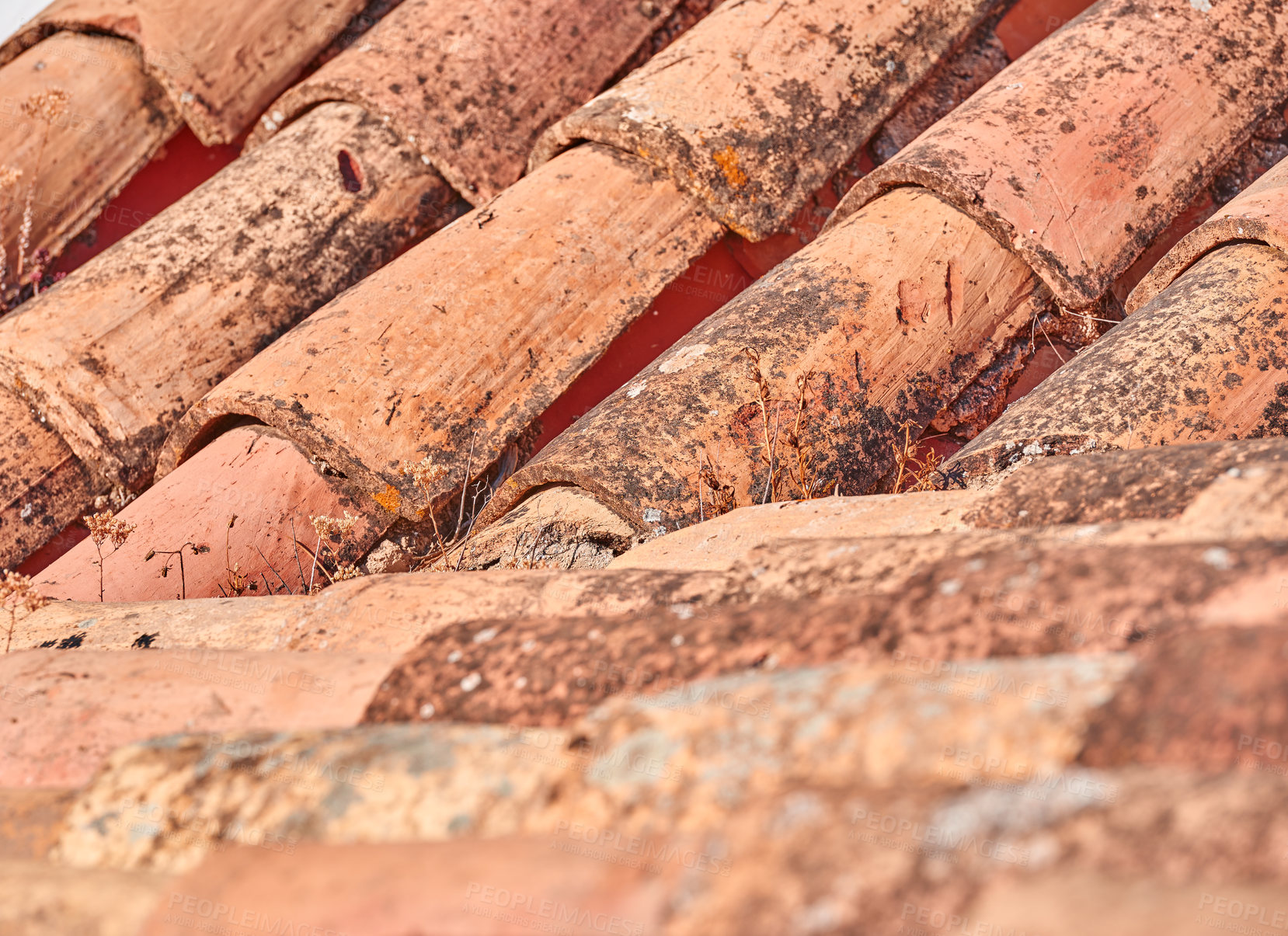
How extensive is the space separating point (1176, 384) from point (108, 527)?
2.49 metres

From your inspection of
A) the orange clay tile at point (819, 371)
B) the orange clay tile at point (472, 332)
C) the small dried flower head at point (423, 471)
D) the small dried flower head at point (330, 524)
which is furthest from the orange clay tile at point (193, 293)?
the orange clay tile at point (819, 371)

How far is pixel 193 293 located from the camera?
3.06 metres

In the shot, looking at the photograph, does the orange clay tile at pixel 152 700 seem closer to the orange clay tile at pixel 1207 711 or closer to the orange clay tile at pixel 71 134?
the orange clay tile at pixel 1207 711

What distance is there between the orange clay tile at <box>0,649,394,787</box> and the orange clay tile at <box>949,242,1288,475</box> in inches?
58.8

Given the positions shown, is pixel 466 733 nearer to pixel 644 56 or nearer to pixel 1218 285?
pixel 1218 285

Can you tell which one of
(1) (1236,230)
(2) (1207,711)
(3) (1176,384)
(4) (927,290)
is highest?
(2) (1207,711)

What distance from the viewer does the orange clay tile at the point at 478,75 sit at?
330 cm

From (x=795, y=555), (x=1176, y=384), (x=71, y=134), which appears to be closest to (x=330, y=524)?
(x=795, y=555)

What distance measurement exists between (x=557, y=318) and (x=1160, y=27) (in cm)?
203

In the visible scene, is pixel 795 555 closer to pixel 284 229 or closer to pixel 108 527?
pixel 108 527

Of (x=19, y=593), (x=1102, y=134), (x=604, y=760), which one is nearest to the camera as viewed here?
(x=604, y=760)

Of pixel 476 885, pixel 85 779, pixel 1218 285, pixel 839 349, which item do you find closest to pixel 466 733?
Answer: pixel 476 885

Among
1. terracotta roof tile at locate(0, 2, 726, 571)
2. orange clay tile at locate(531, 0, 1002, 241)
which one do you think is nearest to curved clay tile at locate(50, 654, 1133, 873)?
terracotta roof tile at locate(0, 2, 726, 571)

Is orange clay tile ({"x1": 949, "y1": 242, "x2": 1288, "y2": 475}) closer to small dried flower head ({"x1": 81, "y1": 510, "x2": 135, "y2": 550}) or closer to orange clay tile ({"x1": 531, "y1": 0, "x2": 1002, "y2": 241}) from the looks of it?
orange clay tile ({"x1": 531, "y1": 0, "x2": 1002, "y2": 241})
